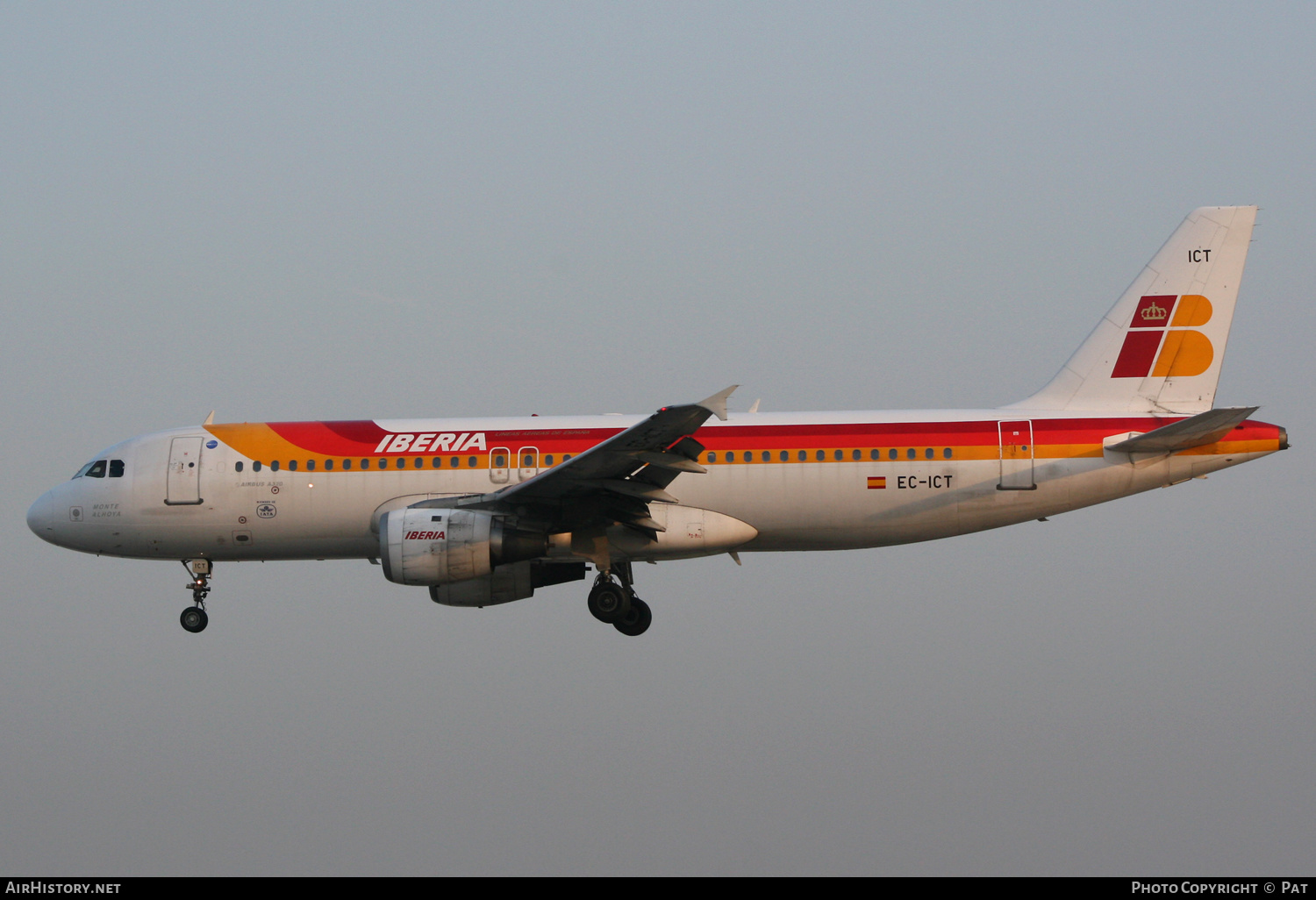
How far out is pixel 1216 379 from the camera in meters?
24.0

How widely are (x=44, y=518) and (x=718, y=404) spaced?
14.5 meters

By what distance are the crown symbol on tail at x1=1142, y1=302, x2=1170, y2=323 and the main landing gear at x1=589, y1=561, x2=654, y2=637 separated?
35.3 ft

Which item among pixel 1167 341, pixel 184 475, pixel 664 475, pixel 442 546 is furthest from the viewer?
pixel 184 475

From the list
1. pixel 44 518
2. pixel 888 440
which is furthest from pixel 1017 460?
pixel 44 518

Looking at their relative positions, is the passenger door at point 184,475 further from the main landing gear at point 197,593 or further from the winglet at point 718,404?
the winglet at point 718,404

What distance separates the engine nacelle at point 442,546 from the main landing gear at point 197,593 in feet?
17.1

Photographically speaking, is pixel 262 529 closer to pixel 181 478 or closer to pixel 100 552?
pixel 181 478

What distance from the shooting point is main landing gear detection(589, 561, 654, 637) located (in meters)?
24.1

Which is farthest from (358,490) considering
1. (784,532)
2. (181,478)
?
(784,532)

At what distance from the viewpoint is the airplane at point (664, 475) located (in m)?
22.1

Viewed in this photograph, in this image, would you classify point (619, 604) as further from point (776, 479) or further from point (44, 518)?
point (44, 518)

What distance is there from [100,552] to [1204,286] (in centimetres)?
2158

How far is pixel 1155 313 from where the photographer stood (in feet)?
80.0

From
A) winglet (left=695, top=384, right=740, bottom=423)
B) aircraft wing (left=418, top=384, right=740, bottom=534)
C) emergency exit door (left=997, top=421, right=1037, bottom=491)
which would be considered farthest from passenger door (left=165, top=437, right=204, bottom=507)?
emergency exit door (left=997, top=421, right=1037, bottom=491)
